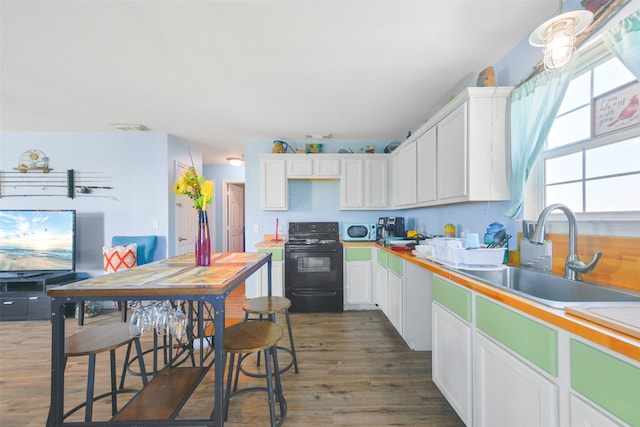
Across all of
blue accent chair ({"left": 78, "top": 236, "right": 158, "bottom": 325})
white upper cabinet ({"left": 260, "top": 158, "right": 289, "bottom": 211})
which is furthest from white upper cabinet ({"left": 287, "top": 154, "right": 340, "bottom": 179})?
blue accent chair ({"left": 78, "top": 236, "right": 158, "bottom": 325})

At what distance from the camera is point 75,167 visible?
12.0ft

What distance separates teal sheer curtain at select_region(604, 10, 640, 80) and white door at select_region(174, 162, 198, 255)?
4515 millimetres

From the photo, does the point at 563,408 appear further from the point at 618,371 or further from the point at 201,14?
the point at 201,14

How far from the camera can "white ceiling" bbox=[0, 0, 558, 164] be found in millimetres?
1521

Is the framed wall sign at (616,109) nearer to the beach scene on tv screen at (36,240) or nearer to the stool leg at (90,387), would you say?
the stool leg at (90,387)

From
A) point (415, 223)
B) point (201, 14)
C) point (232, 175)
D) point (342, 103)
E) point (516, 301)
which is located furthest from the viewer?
point (232, 175)

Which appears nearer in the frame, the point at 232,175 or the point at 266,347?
the point at 266,347

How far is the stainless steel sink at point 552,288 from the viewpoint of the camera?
42.2 inches

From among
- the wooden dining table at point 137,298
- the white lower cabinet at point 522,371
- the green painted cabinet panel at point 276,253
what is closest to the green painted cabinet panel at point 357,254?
the green painted cabinet panel at point 276,253

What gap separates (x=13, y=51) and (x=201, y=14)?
156 cm

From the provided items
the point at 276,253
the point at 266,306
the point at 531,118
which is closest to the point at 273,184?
the point at 276,253

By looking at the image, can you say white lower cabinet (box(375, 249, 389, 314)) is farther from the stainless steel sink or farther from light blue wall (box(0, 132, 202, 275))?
light blue wall (box(0, 132, 202, 275))

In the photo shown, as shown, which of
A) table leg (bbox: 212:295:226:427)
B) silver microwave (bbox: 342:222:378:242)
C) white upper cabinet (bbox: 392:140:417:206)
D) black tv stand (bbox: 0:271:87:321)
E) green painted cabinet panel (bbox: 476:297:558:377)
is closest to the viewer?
green painted cabinet panel (bbox: 476:297:558:377)

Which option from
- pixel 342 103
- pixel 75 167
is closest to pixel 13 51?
pixel 75 167
